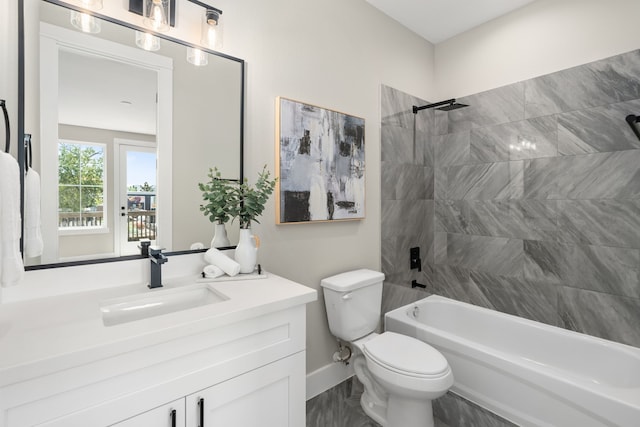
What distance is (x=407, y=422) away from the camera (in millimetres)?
1594

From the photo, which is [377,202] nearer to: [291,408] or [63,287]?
[291,408]

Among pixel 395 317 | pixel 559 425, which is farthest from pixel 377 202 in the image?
pixel 559 425

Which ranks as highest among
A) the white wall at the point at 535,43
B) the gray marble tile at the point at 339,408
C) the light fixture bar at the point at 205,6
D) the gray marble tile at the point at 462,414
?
the white wall at the point at 535,43

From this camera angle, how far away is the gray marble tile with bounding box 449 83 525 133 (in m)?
2.29

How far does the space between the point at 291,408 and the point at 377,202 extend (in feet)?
5.04

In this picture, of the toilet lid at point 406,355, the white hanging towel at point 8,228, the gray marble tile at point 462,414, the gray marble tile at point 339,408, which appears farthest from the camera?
the gray marble tile at point 339,408

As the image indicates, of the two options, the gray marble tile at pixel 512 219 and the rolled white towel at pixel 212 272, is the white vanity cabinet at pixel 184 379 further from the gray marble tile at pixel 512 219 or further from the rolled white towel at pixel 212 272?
the gray marble tile at pixel 512 219

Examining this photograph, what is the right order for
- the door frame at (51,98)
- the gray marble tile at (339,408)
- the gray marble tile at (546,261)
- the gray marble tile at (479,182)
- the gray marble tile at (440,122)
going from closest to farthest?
the door frame at (51,98) → the gray marble tile at (339,408) → the gray marble tile at (546,261) → the gray marble tile at (479,182) → the gray marble tile at (440,122)

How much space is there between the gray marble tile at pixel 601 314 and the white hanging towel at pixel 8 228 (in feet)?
9.18

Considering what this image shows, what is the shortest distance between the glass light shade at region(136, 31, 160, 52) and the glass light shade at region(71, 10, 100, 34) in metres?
0.15

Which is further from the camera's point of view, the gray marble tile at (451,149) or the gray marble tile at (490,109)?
the gray marble tile at (451,149)

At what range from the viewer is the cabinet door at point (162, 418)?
85 centimetres

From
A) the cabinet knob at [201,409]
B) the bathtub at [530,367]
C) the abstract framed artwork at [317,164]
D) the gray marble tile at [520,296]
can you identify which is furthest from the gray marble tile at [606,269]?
the cabinet knob at [201,409]

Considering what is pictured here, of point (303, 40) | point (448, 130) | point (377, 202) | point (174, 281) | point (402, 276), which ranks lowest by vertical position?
point (402, 276)
